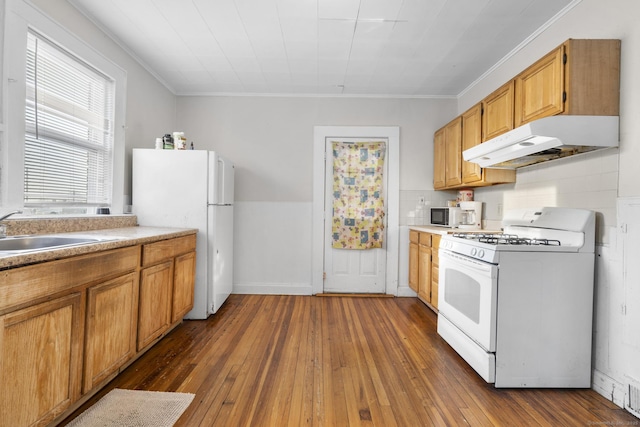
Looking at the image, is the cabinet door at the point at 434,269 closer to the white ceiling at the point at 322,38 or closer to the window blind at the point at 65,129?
the white ceiling at the point at 322,38

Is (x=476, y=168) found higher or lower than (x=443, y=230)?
higher

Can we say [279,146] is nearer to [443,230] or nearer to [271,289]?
[271,289]

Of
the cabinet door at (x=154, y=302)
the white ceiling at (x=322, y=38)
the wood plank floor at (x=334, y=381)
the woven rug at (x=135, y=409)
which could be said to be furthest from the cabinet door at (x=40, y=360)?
the white ceiling at (x=322, y=38)

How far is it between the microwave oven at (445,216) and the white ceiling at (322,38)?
1448 millimetres

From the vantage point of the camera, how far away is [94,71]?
2641 mm

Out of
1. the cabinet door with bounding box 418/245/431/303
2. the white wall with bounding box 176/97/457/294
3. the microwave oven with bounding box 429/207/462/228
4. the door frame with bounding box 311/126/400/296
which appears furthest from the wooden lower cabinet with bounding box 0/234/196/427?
the microwave oven with bounding box 429/207/462/228

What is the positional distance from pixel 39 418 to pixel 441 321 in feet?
8.54

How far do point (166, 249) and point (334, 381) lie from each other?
61.3 inches

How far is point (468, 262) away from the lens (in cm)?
229

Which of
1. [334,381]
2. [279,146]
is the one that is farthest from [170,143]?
[334,381]

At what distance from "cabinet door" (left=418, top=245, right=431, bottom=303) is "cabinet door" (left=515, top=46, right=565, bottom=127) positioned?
1515 mm

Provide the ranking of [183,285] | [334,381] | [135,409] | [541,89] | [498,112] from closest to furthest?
[135,409] → [334,381] → [541,89] → [498,112] → [183,285]

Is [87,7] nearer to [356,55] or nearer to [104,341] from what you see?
[356,55]

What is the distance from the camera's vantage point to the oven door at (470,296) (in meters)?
2.01
